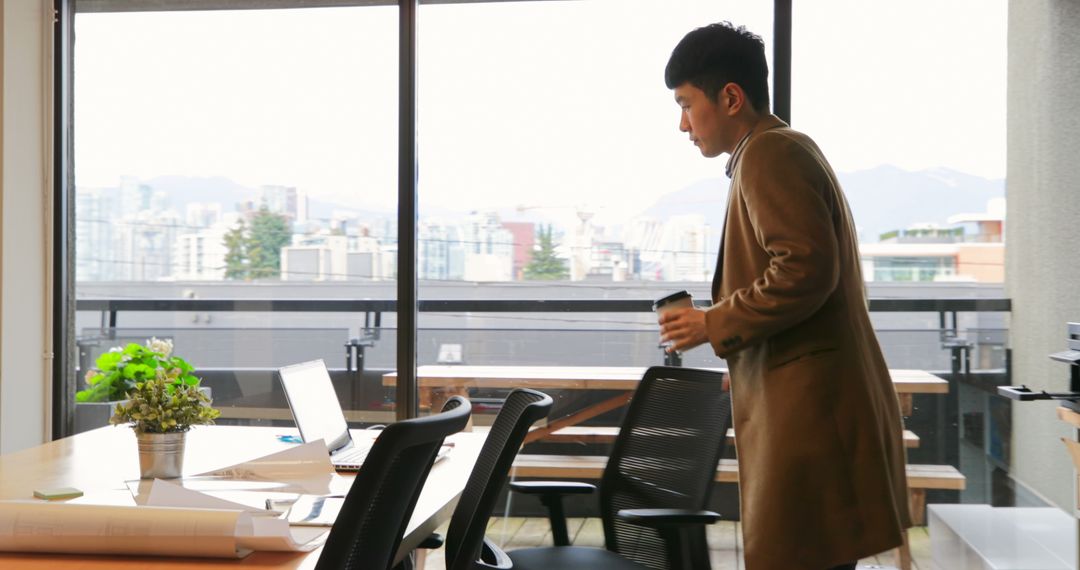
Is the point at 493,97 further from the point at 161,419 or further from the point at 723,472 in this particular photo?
the point at 161,419

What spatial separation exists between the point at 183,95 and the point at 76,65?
517mm

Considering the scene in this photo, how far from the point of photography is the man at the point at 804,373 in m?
1.69

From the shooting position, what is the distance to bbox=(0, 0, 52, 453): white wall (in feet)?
12.4

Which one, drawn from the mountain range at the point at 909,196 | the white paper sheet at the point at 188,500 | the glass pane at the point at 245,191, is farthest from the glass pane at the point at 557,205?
the white paper sheet at the point at 188,500

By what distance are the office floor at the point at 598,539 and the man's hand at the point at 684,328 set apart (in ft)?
5.50

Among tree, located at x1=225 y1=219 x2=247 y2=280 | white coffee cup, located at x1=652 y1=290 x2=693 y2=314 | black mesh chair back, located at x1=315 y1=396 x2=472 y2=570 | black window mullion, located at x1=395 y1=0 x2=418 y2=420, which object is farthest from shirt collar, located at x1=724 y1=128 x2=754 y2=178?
tree, located at x1=225 y1=219 x2=247 y2=280

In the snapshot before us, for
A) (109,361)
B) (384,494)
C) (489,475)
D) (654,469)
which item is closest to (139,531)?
(384,494)

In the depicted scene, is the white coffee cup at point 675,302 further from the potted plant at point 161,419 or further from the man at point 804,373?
the potted plant at point 161,419

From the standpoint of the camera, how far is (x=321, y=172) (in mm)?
3725

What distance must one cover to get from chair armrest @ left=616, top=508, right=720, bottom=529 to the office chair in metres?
0.20

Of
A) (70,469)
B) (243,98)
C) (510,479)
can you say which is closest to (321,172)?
(243,98)

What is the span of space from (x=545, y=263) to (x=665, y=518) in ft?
4.82

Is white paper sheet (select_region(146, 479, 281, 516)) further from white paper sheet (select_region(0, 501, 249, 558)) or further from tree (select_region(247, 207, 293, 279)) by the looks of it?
tree (select_region(247, 207, 293, 279))

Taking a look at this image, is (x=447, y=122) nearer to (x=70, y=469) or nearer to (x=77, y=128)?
(x=77, y=128)
